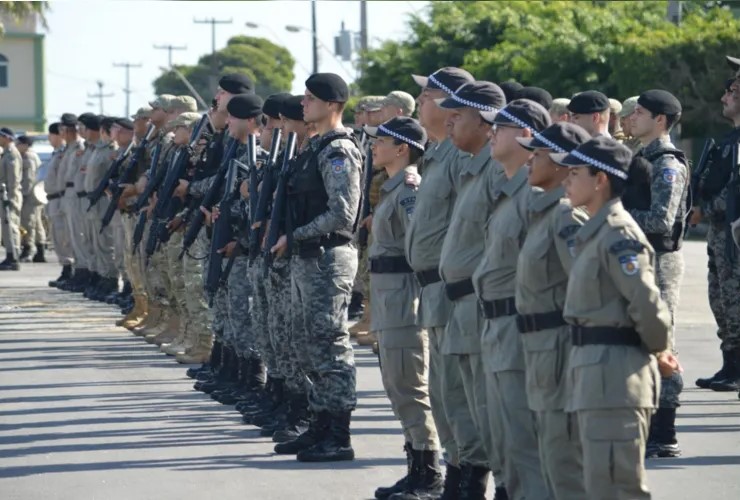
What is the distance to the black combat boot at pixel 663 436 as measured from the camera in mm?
9547

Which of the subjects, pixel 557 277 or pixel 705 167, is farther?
pixel 705 167

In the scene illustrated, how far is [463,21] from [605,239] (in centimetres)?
4239

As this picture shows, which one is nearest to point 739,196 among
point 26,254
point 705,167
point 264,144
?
point 705,167

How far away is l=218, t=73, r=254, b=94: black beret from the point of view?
12.7 m

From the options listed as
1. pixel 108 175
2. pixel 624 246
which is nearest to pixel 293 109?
pixel 624 246

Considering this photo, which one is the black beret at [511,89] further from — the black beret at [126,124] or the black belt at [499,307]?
the black beret at [126,124]

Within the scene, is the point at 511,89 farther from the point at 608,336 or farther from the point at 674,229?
the point at 608,336

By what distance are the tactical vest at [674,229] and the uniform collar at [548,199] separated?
288cm

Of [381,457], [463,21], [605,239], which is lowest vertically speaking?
[381,457]

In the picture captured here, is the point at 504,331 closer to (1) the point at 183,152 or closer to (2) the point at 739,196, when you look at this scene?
(2) the point at 739,196

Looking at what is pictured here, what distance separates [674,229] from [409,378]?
2.19 m

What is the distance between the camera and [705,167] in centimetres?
1202

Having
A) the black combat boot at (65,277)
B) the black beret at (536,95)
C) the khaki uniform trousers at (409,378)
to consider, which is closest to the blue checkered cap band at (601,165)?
the khaki uniform trousers at (409,378)

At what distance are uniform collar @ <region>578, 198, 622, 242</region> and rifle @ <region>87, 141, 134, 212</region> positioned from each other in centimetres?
1191
